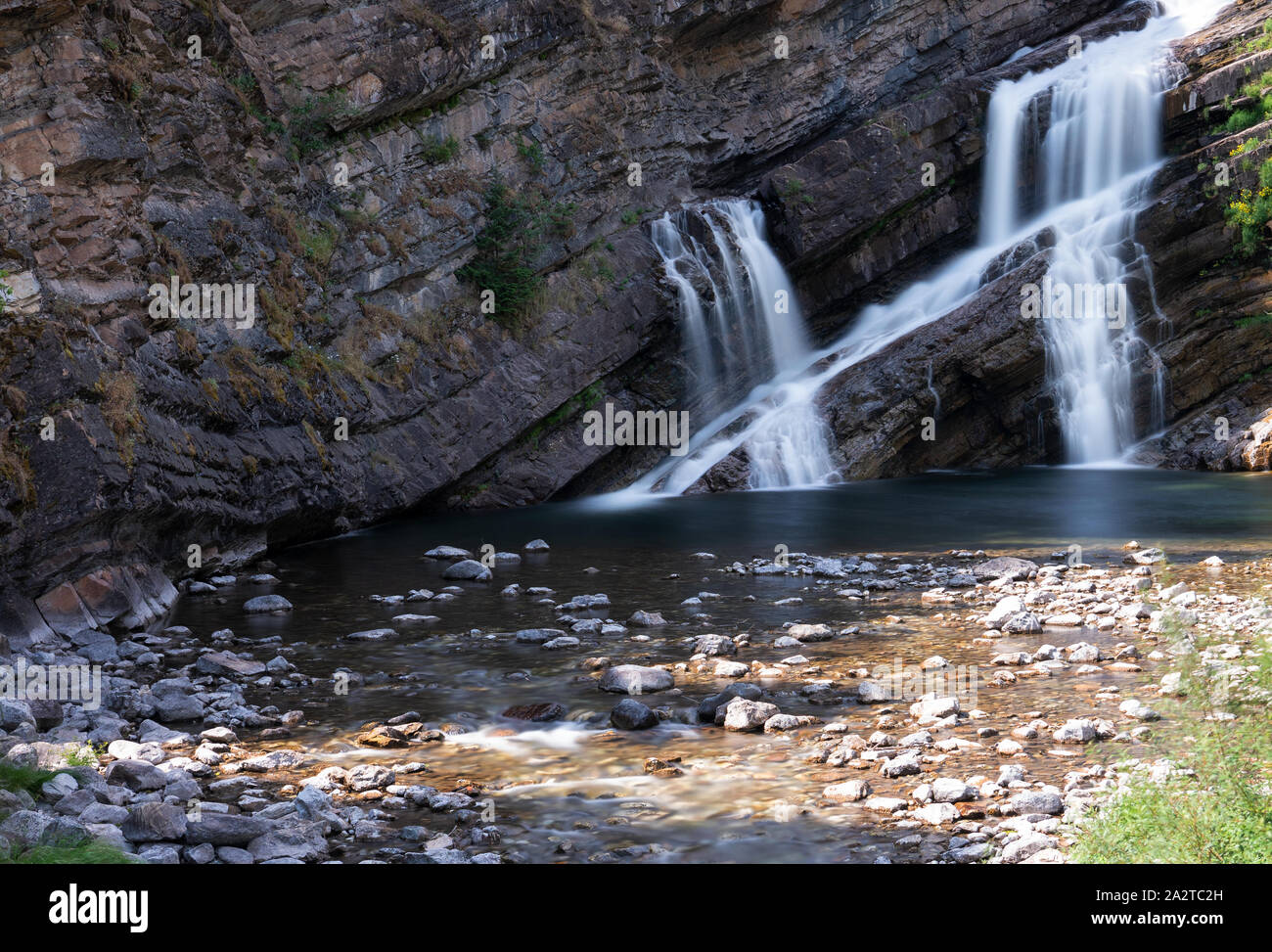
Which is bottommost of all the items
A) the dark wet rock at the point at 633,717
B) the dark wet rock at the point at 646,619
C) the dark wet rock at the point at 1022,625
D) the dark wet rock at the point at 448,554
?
the dark wet rock at the point at 633,717

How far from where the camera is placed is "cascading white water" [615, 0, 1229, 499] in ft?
97.2

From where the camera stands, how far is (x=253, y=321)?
66.7 ft

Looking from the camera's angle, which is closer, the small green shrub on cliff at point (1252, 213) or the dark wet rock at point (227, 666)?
the dark wet rock at point (227, 666)

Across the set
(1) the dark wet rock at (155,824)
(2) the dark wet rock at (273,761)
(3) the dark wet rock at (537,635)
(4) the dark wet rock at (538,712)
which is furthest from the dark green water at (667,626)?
(1) the dark wet rock at (155,824)

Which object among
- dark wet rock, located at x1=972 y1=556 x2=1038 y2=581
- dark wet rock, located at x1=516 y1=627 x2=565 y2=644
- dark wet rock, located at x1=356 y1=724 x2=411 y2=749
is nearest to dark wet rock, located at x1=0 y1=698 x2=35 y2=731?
dark wet rock, located at x1=356 y1=724 x2=411 y2=749

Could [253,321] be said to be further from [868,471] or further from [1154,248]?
[1154,248]

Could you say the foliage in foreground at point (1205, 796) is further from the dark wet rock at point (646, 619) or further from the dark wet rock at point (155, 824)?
the dark wet rock at point (646, 619)

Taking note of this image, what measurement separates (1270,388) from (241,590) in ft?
86.2

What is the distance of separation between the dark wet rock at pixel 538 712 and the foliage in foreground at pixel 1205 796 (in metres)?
4.73

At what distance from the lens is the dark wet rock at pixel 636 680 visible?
1001cm

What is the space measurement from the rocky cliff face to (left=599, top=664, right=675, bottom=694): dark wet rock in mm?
6974

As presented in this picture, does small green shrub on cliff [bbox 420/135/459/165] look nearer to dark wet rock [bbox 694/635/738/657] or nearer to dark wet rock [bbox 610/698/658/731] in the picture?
dark wet rock [bbox 694/635/738/657]

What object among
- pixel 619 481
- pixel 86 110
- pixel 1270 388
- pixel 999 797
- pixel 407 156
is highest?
pixel 407 156
